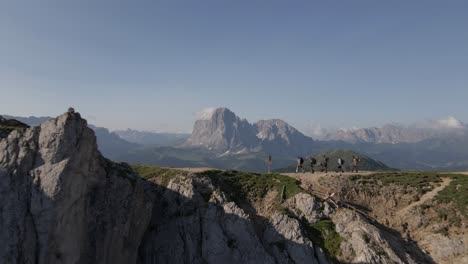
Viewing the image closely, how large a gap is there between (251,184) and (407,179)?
33677 mm

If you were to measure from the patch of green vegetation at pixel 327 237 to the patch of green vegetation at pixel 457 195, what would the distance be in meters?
23.0

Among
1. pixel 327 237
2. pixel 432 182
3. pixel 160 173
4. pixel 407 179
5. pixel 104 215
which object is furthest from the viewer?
pixel 407 179

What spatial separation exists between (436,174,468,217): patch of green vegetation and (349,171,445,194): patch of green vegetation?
9.65 feet

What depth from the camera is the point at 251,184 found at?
71.1 m

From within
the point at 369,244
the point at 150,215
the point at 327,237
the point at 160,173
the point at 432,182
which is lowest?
the point at 369,244

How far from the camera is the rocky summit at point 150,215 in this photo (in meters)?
40.2

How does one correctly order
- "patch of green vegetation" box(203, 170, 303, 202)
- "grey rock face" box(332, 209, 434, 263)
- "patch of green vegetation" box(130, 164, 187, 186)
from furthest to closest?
"patch of green vegetation" box(203, 170, 303, 202) < "patch of green vegetation" box(130, 164, 187, 186) < "grey rock face" box(332, 209, 434, 263)

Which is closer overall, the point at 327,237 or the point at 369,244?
the point at 369,244

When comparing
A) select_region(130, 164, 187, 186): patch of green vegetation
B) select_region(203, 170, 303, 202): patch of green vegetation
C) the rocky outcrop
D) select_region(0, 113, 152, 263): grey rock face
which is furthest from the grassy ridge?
select_region(0, 113, 152, 263): grey rock face

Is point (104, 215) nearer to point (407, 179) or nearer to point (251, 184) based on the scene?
point (251, 184)

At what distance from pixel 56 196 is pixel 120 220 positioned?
10.9 m

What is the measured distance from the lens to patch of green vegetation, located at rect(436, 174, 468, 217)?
65.2 meters

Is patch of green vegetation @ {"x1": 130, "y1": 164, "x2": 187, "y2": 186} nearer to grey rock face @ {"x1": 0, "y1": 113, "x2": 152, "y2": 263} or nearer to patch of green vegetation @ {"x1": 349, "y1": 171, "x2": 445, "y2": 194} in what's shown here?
grey rock face @ {"x1": 0, "y1": 113, "x2": 152, "y2": 263}

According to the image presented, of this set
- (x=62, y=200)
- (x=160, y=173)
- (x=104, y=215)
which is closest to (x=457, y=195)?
(x=160, y=173)
